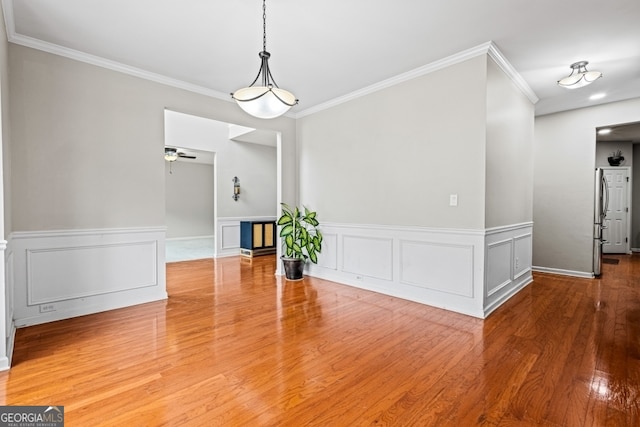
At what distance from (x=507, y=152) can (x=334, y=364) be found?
3.39 meters

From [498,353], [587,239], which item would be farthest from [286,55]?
[587,239]

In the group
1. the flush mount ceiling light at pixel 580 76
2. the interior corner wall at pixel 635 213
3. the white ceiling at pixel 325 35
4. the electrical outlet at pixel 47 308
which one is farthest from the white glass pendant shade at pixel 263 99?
the interior corner wall at pixel 635 213

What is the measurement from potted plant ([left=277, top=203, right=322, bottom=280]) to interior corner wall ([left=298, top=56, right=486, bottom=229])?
0.37 meters

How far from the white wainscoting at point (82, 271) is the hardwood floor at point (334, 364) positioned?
0.56 feet

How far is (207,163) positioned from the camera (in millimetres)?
10688

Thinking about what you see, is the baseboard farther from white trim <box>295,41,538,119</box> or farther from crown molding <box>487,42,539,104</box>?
crown molding <box>487,42,539,104</box>

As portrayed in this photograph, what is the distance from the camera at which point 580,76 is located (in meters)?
3.63

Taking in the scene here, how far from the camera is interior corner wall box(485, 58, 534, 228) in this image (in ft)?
11.2

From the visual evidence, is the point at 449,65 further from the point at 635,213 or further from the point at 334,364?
the point at 635,213

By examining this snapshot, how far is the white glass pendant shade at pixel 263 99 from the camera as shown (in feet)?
8.61

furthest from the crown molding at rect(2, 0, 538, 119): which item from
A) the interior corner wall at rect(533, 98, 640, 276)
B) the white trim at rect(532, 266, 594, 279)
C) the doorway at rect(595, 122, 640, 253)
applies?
the doorway at rect(595, 122, 640, 253)

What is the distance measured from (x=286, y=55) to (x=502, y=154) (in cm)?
287

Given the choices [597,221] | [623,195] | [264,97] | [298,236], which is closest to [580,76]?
[597,221]

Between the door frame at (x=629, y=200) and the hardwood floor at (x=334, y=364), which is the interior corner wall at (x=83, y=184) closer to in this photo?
the hardwood floor at (x=334, y=364)
